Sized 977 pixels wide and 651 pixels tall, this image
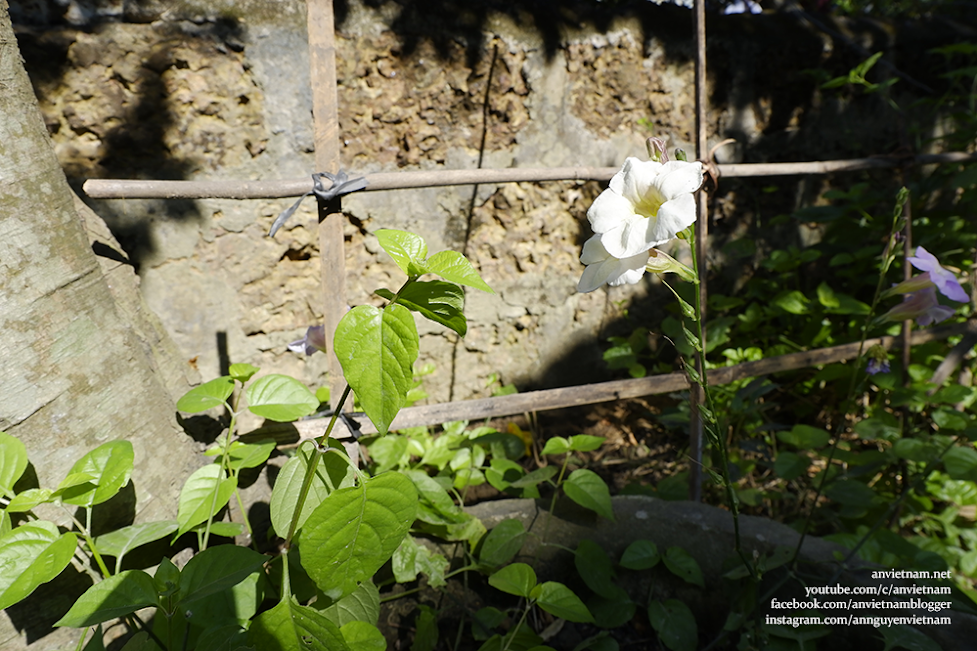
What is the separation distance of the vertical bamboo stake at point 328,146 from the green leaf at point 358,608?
0.54 metres

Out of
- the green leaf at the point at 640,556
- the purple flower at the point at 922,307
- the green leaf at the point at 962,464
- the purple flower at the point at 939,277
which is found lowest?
the green leaf at the point at 640,556

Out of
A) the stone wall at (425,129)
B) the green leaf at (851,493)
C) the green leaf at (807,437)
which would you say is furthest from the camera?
the green leaf at (807,437)

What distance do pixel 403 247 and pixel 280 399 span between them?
54 cm

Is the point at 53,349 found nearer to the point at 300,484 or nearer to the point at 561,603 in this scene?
the point at 300,484

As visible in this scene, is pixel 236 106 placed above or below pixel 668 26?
below

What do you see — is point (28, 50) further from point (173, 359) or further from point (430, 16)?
point (430, 16)

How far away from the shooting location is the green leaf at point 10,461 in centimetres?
92

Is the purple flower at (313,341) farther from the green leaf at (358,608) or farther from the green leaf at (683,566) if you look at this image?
the green leaf at (683,566)

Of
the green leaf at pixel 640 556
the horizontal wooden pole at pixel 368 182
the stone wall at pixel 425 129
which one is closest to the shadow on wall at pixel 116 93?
the stone wall at pixel 425 129

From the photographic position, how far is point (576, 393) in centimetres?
168

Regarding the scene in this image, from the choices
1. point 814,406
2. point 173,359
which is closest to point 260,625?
point 173,359

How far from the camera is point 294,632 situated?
80 cm

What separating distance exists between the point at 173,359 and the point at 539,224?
156cm

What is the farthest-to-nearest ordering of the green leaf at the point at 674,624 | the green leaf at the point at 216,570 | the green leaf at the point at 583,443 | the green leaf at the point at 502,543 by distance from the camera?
the green leaf at the point at 583,443 < the green leaf at the point at 502,543 < the green leaf at the point at 674,624 < the green leaf at the point at 216,570
